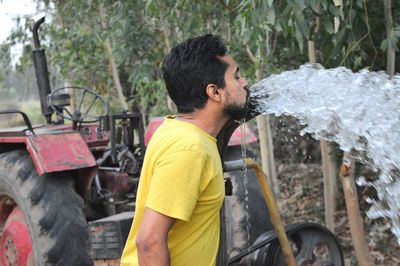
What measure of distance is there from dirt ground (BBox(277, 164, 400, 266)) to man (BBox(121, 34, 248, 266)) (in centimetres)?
357

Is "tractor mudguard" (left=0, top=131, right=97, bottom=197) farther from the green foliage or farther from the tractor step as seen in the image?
the green foliage

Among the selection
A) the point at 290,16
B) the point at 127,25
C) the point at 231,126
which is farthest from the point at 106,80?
the point at 231,126

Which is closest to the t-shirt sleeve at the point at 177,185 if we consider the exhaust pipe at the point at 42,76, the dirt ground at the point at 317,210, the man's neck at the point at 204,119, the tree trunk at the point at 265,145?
the man's neck at the point at 204,119

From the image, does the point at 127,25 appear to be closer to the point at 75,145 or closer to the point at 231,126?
the point at 75,145

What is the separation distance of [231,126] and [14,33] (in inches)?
376

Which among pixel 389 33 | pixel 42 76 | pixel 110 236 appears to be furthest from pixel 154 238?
pixel 42 76

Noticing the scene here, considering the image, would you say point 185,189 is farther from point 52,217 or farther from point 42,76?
point 42,76

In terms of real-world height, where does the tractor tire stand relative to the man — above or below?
below

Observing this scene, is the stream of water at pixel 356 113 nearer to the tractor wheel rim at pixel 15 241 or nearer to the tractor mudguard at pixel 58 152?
the tractor mudguard at pixel 58 152

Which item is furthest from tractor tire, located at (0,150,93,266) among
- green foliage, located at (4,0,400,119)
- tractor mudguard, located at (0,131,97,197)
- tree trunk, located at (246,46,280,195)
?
tree trunk, located at (246,46,280,195)

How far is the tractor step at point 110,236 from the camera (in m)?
3.38

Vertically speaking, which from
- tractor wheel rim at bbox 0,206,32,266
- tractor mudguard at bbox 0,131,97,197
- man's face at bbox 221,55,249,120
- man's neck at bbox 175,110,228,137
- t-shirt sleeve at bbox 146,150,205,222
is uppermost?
man's face at bbox 221,55,249,120

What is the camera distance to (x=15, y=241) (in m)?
4.21

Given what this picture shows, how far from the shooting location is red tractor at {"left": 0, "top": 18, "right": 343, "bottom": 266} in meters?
3.54
